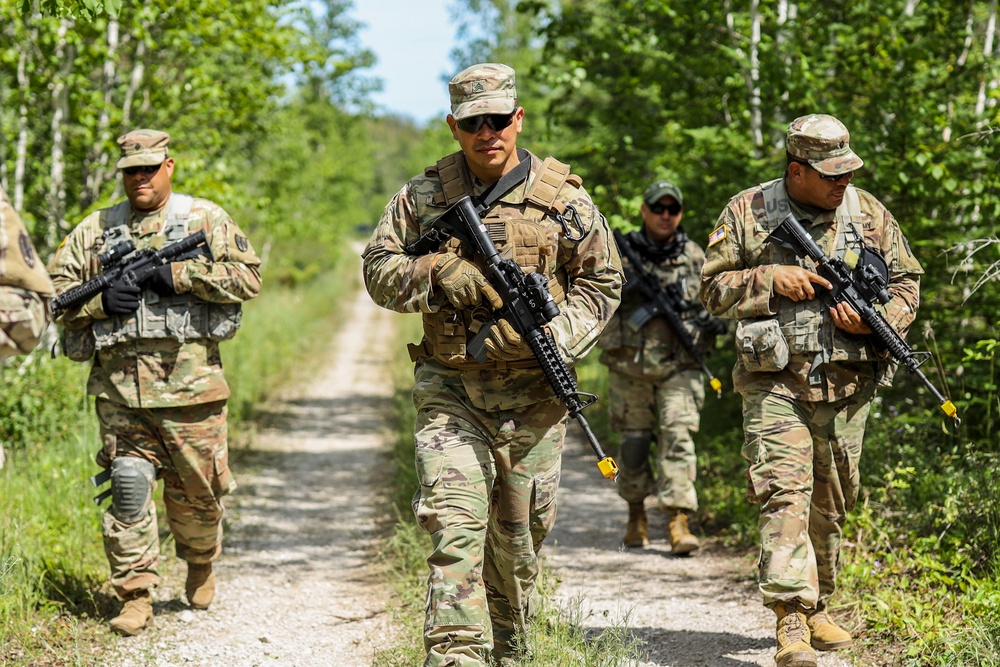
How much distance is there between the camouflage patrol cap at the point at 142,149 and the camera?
5020mm

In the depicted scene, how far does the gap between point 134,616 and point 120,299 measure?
1.47 m

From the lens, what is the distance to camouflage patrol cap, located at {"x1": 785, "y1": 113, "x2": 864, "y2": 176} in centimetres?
428

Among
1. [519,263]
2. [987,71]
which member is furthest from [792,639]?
[987,71]

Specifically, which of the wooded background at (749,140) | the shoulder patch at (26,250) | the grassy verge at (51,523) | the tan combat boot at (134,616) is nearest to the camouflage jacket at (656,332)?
the wooded background at (749,140)

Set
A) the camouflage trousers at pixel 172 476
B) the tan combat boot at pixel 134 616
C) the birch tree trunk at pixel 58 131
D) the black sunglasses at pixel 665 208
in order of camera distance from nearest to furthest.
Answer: the tan combat boot at pixel 134 616 → the camouflage trousers at pixel 172 476 → the black sunglasses at pixel 665 208 → the birch tree trunk at pixel 58 131

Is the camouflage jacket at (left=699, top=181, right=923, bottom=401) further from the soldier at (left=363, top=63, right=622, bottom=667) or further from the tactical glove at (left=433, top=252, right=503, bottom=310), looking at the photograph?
the tactical glove at (left=433, top=252, right=503, bottom=310)

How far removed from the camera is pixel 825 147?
14.1 ft

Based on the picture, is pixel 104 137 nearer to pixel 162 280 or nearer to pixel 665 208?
pixel 162 280

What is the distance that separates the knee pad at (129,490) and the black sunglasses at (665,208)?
3.43m

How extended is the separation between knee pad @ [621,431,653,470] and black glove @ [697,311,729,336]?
75 centimetres

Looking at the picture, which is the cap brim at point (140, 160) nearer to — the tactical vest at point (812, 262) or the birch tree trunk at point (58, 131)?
the tactical vest at point (812, 262)

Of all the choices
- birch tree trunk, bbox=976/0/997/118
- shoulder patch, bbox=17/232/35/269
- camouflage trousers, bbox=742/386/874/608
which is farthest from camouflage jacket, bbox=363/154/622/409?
birch tree trunk, bbox=976/0/997/118

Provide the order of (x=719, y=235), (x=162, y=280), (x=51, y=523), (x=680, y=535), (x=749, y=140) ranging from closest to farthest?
1. (x=719, y=235)
2. (x=162, y=280)
3. (x=51, y=523)
4. (x=680, y=535)
5. (x=749, y=140)

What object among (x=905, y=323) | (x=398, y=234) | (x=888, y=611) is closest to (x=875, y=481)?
(x=888, y=611)
